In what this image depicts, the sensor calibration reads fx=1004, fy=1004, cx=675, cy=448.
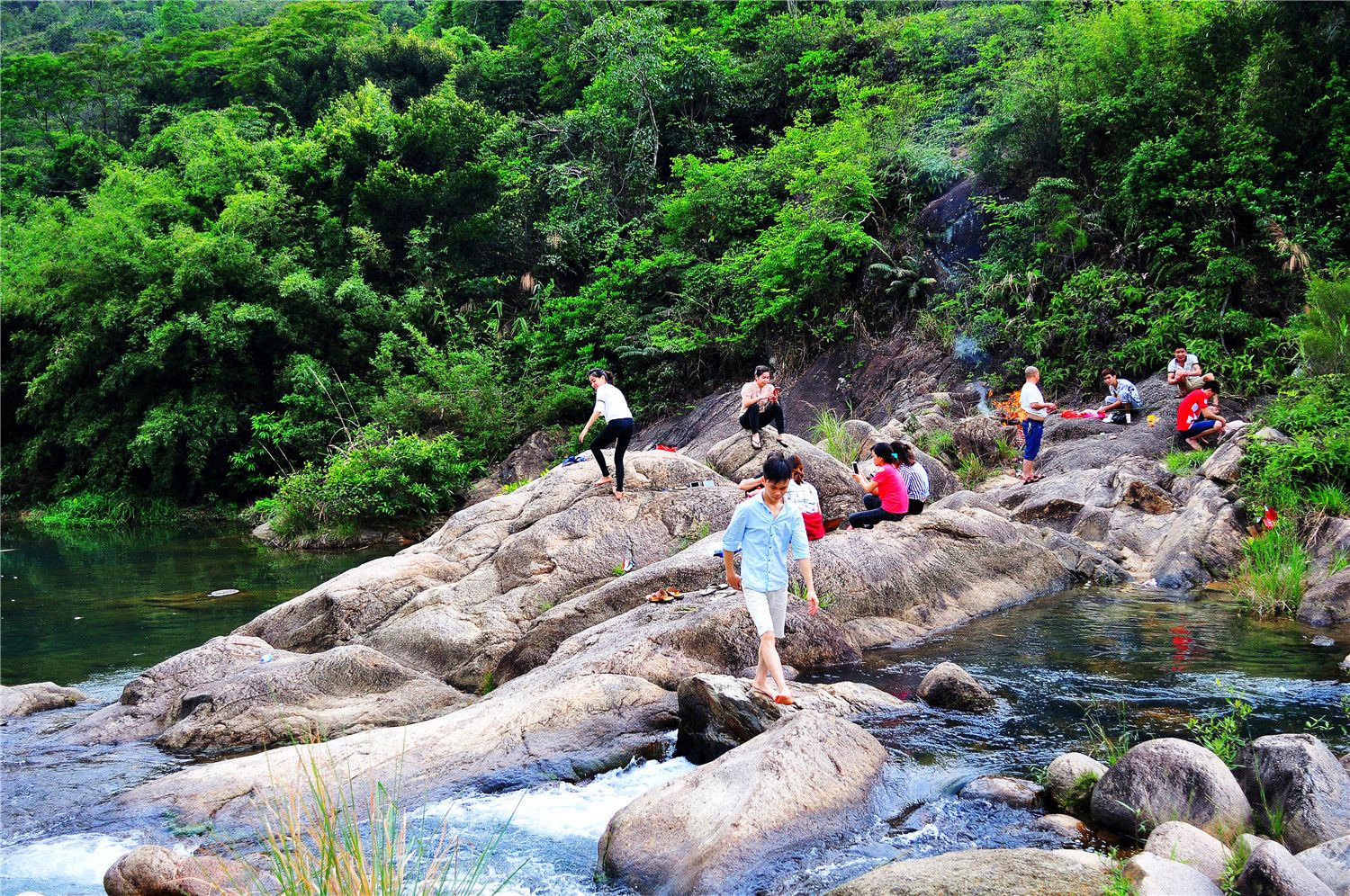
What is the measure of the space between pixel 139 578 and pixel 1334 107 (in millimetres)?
23761

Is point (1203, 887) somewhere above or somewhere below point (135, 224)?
below

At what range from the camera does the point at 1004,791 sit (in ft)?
21.1

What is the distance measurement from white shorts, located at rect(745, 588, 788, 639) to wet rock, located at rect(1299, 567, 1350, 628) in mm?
6299

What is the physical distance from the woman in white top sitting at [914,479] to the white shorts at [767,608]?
546cm

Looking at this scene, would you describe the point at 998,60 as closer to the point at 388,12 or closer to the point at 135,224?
the point at 135,224

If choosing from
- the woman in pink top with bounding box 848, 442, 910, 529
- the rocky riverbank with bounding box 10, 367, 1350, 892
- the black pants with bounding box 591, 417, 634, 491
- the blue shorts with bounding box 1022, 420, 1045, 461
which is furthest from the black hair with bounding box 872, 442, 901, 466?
the blue shorts with bounding box 1022, 420, 1045, 461

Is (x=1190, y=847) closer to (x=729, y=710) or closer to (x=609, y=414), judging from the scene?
(x=729, y=710)

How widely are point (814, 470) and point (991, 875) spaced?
8.86 meters

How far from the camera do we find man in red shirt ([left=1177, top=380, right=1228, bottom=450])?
15.5 m

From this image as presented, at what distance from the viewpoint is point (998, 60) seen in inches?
1061

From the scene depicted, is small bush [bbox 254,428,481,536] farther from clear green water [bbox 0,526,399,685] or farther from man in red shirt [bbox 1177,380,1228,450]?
man in red shirt [bbox 1177,380,1228,450]

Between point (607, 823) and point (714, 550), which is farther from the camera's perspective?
point (714, 550)

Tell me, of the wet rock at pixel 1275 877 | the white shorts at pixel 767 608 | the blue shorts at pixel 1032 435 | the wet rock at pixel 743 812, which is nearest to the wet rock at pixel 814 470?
the blue shorts at pixel 1032 435

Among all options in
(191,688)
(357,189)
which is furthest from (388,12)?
(191,688)
